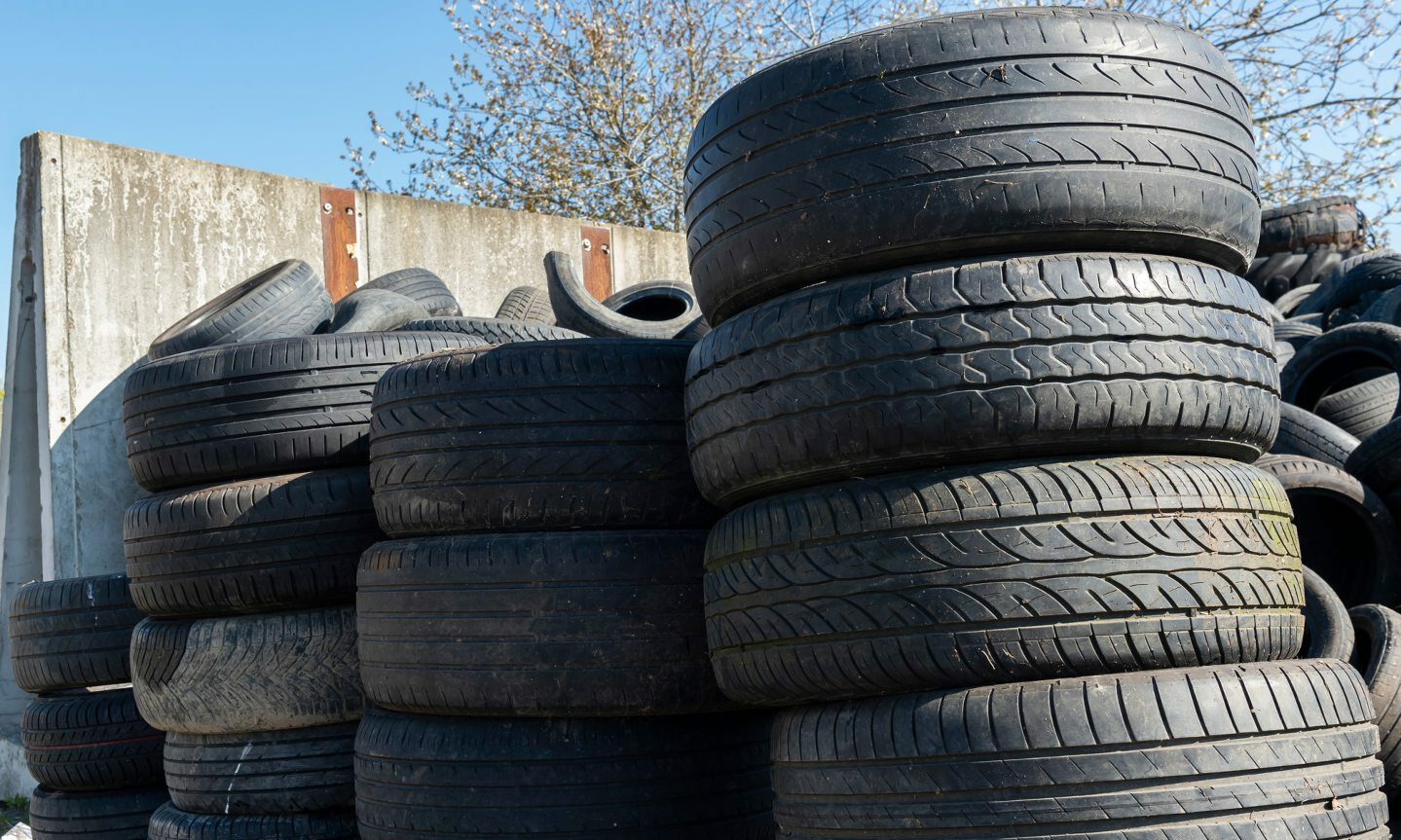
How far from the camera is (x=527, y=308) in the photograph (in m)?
7.60

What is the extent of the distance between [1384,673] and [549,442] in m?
2.30

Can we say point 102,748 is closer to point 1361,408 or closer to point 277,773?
point 277,773

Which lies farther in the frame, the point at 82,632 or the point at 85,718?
the point at 82,632

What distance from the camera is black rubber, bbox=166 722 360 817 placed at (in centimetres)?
373

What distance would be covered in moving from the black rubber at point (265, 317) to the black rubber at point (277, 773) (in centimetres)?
235

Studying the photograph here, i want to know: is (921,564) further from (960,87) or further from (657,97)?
(657,97)

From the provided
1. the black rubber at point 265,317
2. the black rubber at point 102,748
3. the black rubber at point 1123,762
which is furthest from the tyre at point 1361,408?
the black rubber at point 102,748

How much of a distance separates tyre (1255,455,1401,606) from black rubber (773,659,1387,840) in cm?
182

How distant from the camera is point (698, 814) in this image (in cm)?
306

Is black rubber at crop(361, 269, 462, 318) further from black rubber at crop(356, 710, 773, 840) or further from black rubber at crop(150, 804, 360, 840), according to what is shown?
black rubber at crop(356, 710, 773, 840)

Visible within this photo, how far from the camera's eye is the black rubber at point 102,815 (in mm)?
4566

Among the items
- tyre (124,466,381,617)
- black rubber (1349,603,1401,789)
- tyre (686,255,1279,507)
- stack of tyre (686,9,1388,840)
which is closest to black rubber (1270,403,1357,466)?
black rubber (1349,603,1401,789)

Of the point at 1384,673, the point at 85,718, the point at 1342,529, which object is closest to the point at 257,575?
the point at 85,718

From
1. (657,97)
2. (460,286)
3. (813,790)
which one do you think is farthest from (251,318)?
(657,97)
